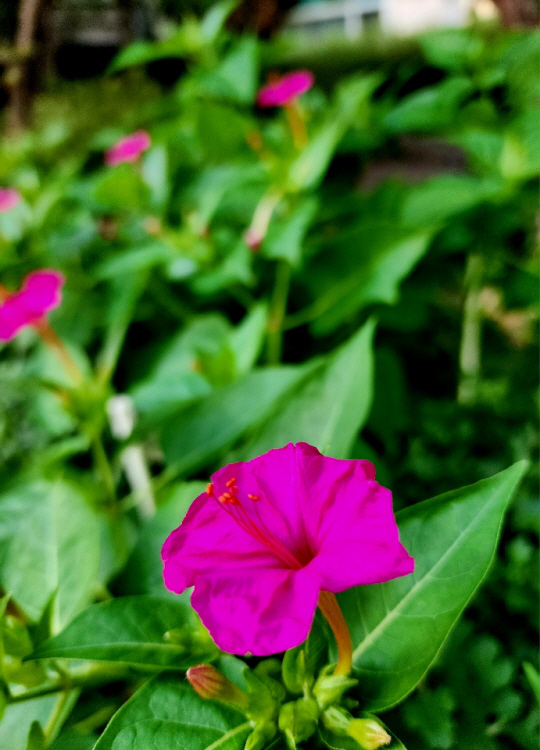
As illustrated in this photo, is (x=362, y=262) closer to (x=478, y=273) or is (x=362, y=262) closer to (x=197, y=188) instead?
(x=478, y=273)

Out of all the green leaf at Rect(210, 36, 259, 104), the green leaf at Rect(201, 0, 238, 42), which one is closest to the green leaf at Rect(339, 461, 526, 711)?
the green leaf at Rect(210, 36, 259, 104)

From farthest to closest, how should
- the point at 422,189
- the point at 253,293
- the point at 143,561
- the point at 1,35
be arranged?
the point at 1,35 → the point at 253,293 → the point at 422,189 → the point at 143,561

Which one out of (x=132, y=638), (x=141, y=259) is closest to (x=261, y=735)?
(x=132, y=638)

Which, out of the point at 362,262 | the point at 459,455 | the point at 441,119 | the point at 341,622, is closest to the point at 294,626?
the point at 341,622

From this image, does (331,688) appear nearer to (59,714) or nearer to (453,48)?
(59,714)

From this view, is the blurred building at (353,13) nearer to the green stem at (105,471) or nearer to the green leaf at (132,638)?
the green stem at (105,471)

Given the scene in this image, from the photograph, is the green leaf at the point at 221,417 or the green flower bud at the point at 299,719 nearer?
the green flower bud at the point at 299,719

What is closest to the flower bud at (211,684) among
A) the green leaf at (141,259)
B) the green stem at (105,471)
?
the green stem at (105,471)

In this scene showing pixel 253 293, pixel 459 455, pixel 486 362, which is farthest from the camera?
pixel 486 362
